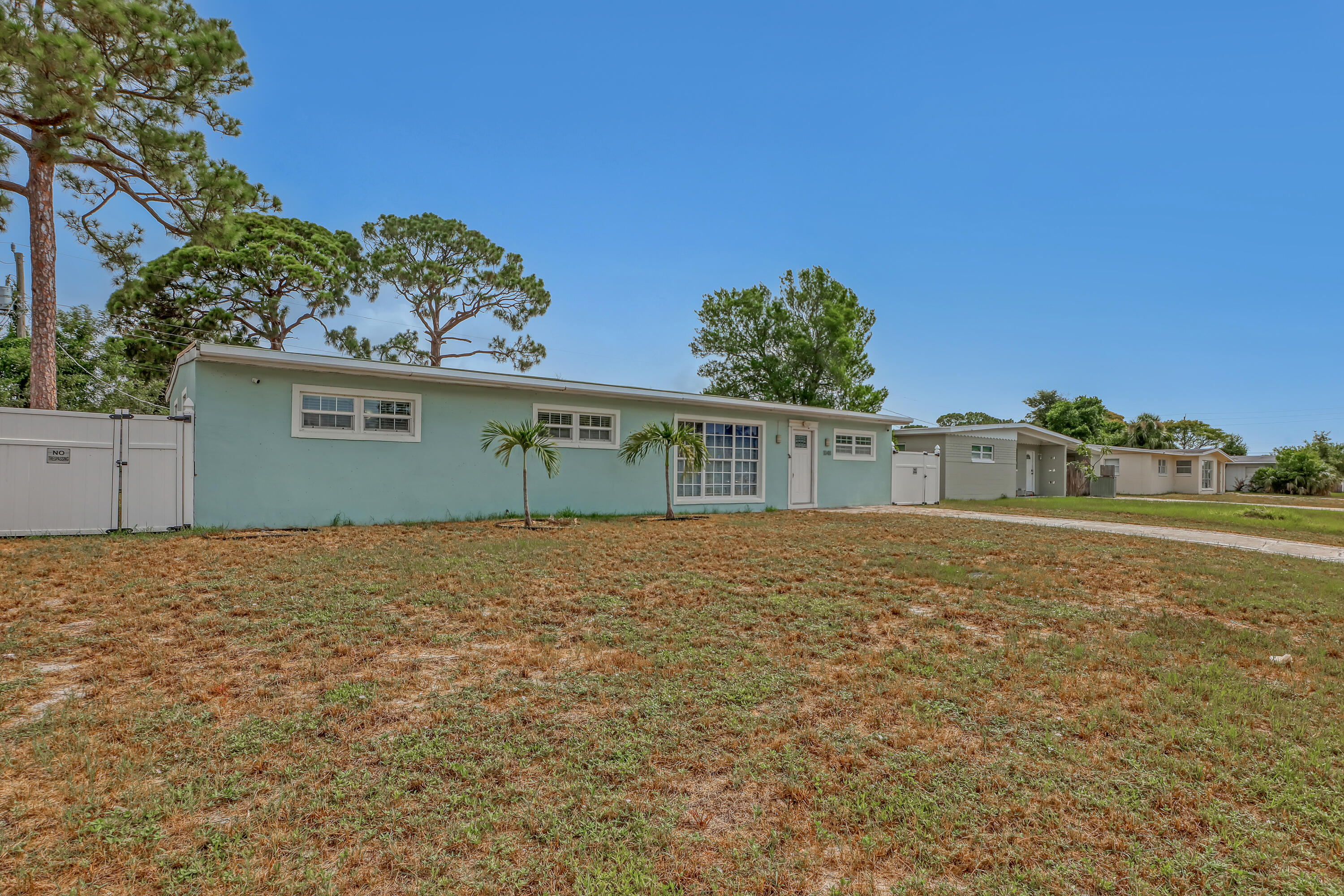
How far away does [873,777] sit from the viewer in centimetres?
250

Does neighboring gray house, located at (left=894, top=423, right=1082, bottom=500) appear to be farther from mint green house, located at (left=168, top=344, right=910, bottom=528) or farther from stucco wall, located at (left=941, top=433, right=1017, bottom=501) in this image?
mint green house, located at (left=168, top=344, right=910, bottom=528)

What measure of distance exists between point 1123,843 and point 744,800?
Result: 126 cm

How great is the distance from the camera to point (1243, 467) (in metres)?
36.4

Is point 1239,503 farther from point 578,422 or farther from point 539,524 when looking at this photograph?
point 539,524

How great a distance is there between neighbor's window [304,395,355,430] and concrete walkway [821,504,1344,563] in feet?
33.9

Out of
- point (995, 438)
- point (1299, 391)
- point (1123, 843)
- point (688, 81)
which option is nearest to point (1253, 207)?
point (995, 438)

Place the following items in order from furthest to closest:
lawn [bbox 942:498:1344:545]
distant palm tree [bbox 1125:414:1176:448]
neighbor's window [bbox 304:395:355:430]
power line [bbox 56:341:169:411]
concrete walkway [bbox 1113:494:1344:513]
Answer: distant palm tree [bbox 1125:414:1176:448] < concrete walkway [bbox 1113:494:1344:513] < power line [bbox 56:341:169:411] < lawn [bbox 942:498:1344:545] < neighbor's window [bbox 304:395:355:430]

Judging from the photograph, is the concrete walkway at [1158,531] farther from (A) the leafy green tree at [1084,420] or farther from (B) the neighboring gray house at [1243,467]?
(B) the neighboring gray house at [1243,467]

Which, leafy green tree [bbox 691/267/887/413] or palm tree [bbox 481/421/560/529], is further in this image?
leafy green tree [bbox 691/267/887/413]

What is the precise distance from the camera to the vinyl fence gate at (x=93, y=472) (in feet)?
27.1

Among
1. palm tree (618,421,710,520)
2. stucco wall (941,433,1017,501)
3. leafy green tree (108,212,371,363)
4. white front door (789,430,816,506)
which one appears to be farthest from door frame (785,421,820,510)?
leafy green tree (108,212,371,363)

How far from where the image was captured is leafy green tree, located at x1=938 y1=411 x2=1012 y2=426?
48406 mm

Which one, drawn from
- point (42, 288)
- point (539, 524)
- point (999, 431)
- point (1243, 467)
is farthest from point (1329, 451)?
point (42, 288)

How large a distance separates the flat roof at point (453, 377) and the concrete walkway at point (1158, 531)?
3.43 meters
